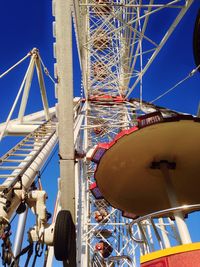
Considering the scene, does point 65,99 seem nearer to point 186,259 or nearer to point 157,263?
point 157,263

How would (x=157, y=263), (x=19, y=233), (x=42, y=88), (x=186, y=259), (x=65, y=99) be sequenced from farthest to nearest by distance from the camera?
(x=42, y=88), (x=19, y=233), (x=65, y=99), (x=157, y=263), (x=186, y=259)

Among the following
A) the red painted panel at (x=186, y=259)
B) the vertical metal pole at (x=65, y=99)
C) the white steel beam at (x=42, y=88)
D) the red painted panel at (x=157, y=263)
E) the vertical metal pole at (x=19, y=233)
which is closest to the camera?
the red painted panel at (x=186, y=259)

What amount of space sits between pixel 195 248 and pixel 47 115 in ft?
22.7

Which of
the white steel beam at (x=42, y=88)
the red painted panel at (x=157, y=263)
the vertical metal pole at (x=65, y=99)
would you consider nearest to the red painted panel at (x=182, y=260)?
the red painted panel at (x=157, y=263)

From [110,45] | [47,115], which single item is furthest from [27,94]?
[110,45]

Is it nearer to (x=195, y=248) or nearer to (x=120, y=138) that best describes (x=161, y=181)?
(x=120, y=138)

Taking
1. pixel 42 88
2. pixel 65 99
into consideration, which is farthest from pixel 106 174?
pixel 42 88

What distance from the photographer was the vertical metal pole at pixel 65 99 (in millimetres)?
6164

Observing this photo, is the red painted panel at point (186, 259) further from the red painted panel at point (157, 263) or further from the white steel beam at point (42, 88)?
the white steel beam at point (42, 88)

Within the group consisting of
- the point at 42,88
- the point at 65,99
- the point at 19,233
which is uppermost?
the point at 42,88

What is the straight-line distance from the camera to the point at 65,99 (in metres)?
6.59

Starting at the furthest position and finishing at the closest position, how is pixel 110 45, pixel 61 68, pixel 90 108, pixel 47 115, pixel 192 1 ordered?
pixel 110 45, pixel 90 108, pixel 47 115, pixel 192 1, pixel 61 68

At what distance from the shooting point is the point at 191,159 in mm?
7191

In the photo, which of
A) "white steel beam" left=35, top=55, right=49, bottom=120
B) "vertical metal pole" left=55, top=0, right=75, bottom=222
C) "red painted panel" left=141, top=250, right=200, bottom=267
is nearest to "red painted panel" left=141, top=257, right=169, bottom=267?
"red painted panel" left=141, top=250, right=200, bottom=267
